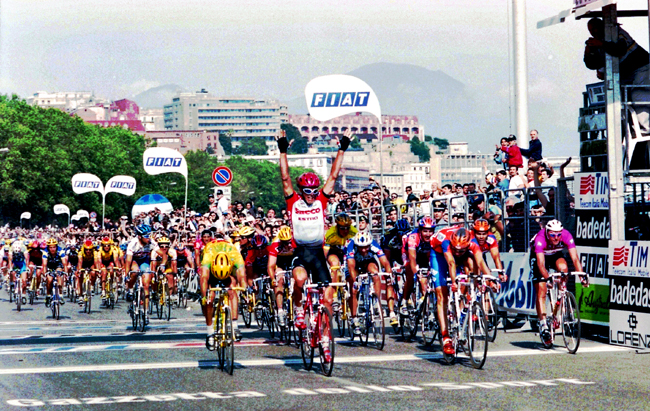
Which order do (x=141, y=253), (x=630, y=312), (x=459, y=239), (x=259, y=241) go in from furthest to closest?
(x=141, y=253) → (x=259, y=241) → (x=630, y=312) → (x=459, y=239)

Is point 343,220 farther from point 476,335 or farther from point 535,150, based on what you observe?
point 535,150

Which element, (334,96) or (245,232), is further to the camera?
(334,96)

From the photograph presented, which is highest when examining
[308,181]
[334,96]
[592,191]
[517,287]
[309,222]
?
[334,96]

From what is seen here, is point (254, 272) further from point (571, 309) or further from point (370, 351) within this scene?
point (571, 309)

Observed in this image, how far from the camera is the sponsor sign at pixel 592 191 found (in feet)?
52.6

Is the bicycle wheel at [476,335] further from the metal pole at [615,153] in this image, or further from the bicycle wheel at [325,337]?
the metal pole at [615,153]

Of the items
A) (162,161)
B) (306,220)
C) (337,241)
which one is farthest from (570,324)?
(162,161)

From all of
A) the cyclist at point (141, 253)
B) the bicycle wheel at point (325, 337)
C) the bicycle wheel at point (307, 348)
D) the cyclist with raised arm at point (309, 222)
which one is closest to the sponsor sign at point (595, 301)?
the cyclist with raised arm at point (309, 222)

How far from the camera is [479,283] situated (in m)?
13.4

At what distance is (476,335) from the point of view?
12570mm

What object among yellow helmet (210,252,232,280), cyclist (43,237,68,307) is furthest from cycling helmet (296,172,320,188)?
cyclist (43,237,68,307)

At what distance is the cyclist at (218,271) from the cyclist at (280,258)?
298 cm

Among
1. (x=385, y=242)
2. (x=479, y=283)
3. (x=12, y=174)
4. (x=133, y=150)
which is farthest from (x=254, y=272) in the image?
(x=133, y=150)

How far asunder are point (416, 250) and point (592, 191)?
9.16 feet
